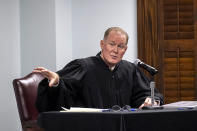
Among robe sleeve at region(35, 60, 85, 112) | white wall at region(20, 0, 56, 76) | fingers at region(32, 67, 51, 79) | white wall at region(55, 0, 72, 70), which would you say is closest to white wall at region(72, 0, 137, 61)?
white wall at region(55, 0, 72, 70)

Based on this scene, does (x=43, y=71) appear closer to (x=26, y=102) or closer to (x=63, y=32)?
(x=26, y=102)

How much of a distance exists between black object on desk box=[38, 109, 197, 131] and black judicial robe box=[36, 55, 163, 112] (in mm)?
907

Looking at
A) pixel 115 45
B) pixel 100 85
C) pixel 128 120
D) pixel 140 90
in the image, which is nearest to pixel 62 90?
pixel 100 85

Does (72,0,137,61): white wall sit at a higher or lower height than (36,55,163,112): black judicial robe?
higher

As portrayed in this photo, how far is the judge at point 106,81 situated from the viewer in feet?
13.0

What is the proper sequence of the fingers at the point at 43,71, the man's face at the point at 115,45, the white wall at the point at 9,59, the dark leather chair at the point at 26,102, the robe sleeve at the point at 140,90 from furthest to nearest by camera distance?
Answer: the white wall at the point at 9,59 < the dark leather chair at the point at 26,102 < the robe sleeve at the point at 140,90 < the man's face at the point at 115,45 < the fingers at the point at 43,71

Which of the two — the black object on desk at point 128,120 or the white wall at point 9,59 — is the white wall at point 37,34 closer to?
the white wall at point 9,59

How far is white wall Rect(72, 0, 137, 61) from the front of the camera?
5652 mm

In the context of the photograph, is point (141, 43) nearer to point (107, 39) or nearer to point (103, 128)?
point (107, 39)

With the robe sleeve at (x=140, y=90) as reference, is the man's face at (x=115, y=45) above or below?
above

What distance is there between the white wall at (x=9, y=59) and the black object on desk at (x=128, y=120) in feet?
7.99

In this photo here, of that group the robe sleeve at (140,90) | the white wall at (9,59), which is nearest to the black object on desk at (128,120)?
the robe sleeve at (140,90)

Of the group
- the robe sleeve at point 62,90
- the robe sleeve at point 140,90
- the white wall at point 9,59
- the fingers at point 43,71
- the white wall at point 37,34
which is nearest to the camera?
the fingers at point 43,71

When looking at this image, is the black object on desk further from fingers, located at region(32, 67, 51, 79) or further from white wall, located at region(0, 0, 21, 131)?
white wall, located at region(0, 0, 21, 131)
